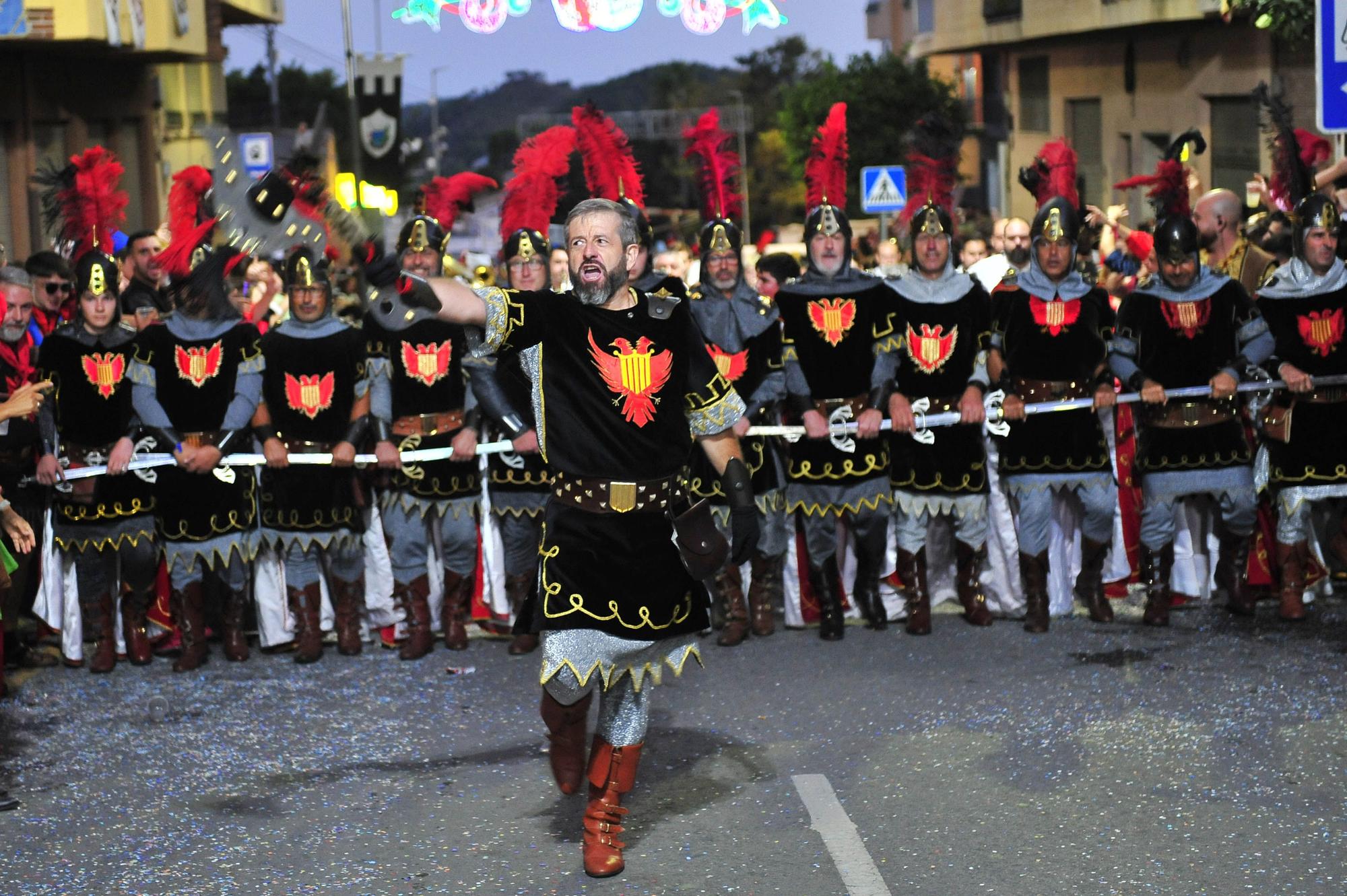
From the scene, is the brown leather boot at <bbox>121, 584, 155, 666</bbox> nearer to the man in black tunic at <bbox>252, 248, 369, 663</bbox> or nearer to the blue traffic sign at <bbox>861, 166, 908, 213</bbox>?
the man in black tunic at <bbox>252, 248, 369, 663</bbox>

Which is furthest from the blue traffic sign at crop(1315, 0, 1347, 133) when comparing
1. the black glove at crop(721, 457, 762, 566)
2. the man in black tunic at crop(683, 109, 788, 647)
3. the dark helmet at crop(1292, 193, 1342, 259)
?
the black glove at crop(721, 457, 762, 566)

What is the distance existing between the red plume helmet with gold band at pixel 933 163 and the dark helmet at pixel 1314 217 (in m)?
1.71

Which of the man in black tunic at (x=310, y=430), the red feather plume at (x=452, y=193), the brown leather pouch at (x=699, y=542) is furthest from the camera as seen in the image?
the red feather plume at (x=452, y=193)

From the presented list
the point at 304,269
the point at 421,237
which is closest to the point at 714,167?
the point at 421,237

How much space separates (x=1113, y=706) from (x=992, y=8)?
31458mm

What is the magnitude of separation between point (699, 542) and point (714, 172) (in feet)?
11.8

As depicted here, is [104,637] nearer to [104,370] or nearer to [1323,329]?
[104,370]

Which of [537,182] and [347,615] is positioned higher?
[537,182]

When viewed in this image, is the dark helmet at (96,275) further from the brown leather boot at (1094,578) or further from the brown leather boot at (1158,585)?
the brown leather boot at (1158,585)

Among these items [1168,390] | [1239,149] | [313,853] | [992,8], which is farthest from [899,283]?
[992,8]

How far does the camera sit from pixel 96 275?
8.00m

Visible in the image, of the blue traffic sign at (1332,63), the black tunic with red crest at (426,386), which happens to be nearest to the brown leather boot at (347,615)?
the black tunic with red crest at (426,386)

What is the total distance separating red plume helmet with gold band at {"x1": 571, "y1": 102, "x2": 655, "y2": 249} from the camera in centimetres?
847

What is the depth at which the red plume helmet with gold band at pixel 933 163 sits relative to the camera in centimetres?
880
